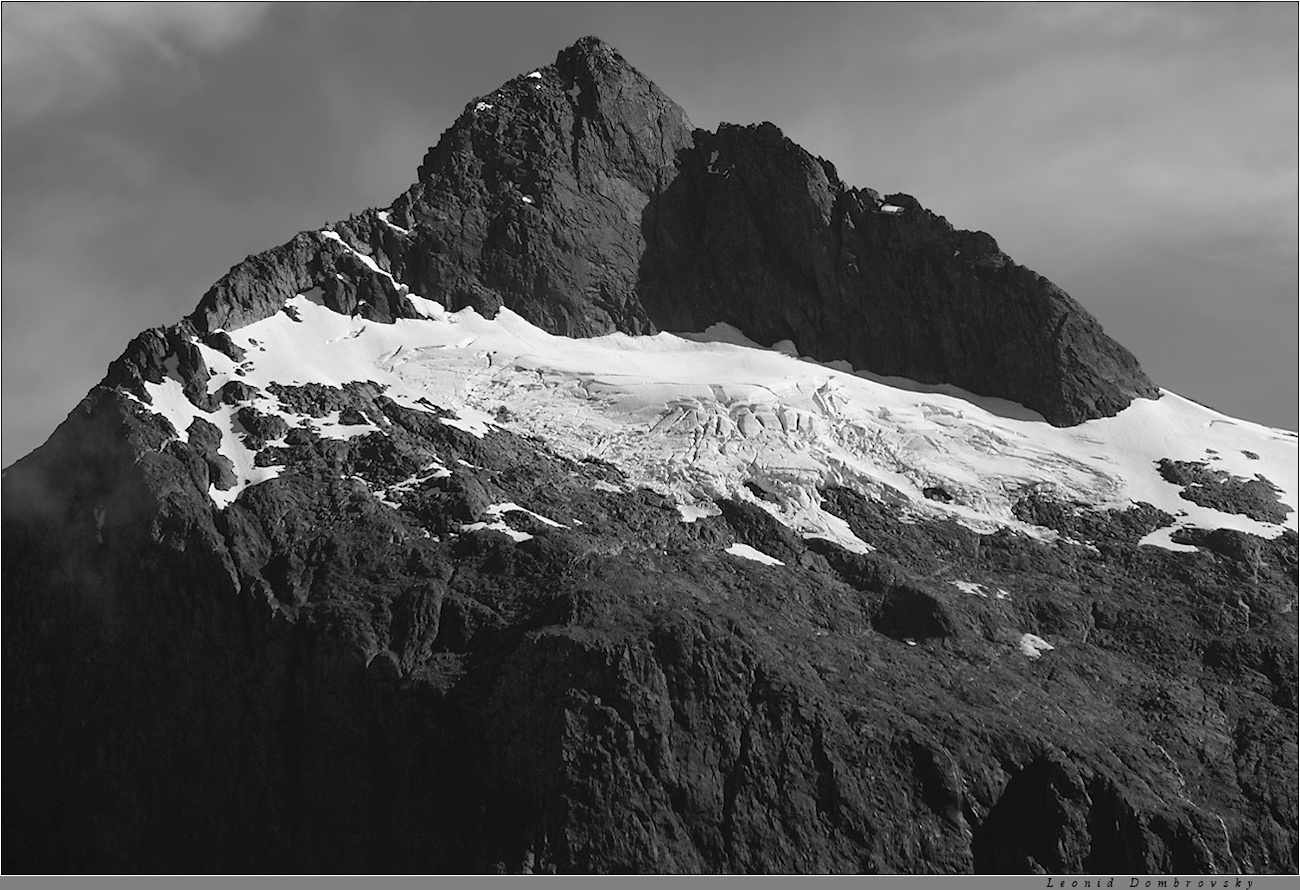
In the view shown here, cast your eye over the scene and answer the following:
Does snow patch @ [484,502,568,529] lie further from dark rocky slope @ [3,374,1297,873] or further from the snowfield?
the snowfield

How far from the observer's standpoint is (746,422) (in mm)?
167500

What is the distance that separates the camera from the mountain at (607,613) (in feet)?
399

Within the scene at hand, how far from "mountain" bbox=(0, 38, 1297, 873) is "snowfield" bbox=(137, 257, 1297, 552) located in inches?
19.2

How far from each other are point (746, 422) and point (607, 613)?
42525 mm

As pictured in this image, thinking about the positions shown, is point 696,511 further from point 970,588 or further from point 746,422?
point 970,588

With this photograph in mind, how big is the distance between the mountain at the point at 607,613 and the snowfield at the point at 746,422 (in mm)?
487

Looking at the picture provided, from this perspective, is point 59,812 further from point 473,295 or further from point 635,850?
point 473,295

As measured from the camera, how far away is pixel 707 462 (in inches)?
6265

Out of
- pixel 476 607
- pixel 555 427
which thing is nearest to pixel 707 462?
pixel 555 427

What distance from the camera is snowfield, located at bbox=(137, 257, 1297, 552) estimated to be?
158m

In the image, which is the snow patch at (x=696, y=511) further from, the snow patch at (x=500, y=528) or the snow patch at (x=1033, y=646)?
the snow patch at (x=1033, y=646)

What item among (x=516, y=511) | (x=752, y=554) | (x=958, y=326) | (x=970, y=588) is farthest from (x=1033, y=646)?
(x=958, y=326)

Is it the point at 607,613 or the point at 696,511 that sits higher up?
the point at 696,511

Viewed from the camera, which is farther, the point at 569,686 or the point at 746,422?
the point at 746,422
